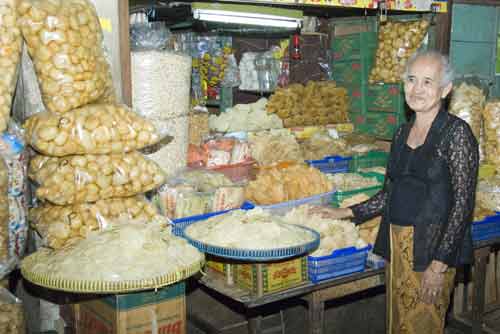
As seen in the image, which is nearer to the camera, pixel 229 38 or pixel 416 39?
pixel 416 39

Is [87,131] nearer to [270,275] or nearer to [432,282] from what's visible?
[270,275]

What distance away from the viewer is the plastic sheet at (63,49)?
7.74 ft

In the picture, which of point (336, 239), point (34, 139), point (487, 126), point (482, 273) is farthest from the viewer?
point (487, 126)

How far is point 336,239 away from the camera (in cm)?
263

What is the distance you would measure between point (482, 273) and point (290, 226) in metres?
1.56

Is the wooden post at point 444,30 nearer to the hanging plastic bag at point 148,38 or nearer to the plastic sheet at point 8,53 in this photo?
the hanging plastic bag at point 148,38

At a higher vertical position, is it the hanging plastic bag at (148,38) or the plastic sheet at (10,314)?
the hanging plastic bag at (148,38)

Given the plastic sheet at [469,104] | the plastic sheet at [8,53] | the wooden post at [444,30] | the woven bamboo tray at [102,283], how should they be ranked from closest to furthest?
1. the woven bamboo tray at [102,283]
2. the plastic sheet at [8,53]
3. the wooden post at [444,30]
4. the plastic sheet at [469,104]

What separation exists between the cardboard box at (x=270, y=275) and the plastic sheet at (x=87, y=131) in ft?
2.58

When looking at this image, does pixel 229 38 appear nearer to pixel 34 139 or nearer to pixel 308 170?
pixel 308 170

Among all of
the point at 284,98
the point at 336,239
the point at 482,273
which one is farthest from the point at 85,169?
the point at 482,273

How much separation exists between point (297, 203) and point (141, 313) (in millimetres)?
1206

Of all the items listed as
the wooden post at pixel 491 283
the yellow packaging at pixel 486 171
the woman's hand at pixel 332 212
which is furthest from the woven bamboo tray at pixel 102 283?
the wooden post at pixel 491 283

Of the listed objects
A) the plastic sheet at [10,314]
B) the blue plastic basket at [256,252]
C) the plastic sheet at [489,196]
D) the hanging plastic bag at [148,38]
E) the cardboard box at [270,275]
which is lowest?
the plastic sheet at [10,314]
